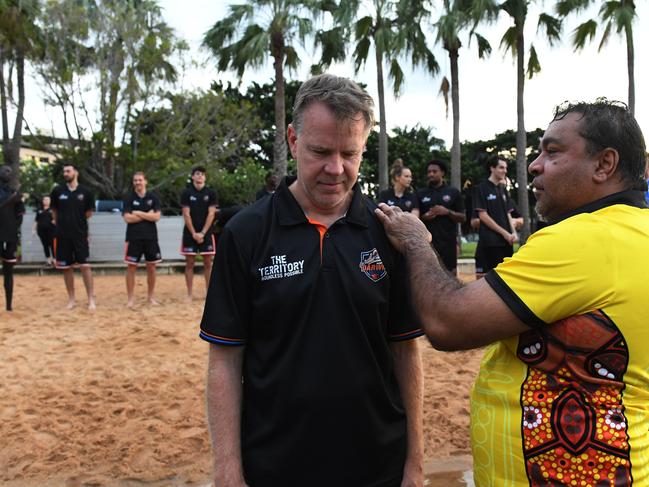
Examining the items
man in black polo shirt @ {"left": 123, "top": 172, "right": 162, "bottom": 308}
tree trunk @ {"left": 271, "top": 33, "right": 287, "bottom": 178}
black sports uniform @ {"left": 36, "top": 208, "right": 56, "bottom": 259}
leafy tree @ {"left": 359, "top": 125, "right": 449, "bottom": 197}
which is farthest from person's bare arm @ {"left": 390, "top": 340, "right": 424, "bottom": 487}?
leafy tree @ {"left": 359, "top": 125, "right": 449, "bottom": 197}

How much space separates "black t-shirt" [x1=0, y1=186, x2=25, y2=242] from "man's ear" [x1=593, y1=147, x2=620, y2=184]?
8888mm

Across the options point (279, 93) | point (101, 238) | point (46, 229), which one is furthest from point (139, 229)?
point (279, 93)

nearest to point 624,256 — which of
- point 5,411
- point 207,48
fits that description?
point 5,411

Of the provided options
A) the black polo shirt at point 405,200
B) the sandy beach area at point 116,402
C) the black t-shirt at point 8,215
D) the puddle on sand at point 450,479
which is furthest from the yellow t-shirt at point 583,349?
the black t-shirt at point 8,215

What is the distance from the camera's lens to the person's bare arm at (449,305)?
1630mm

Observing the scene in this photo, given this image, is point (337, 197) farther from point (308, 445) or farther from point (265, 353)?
point (308, 445)

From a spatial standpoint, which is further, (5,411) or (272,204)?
(5,411)

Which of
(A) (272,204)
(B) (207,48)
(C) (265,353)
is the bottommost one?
(C) (265,353)

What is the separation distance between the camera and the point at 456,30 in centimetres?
1889

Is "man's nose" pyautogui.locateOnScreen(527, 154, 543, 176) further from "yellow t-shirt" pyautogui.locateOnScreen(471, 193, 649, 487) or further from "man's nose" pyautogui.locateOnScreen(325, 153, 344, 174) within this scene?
"man's nose" pyautogui.locateOnScreen(325, 153, 344, 174)

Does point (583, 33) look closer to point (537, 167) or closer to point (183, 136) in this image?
point (183, 136)

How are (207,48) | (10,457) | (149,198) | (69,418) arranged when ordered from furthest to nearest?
(207,48)
(149,198)
(69,418)
(10,457)

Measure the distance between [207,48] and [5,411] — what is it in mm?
14684

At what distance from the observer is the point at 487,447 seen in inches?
70.0
